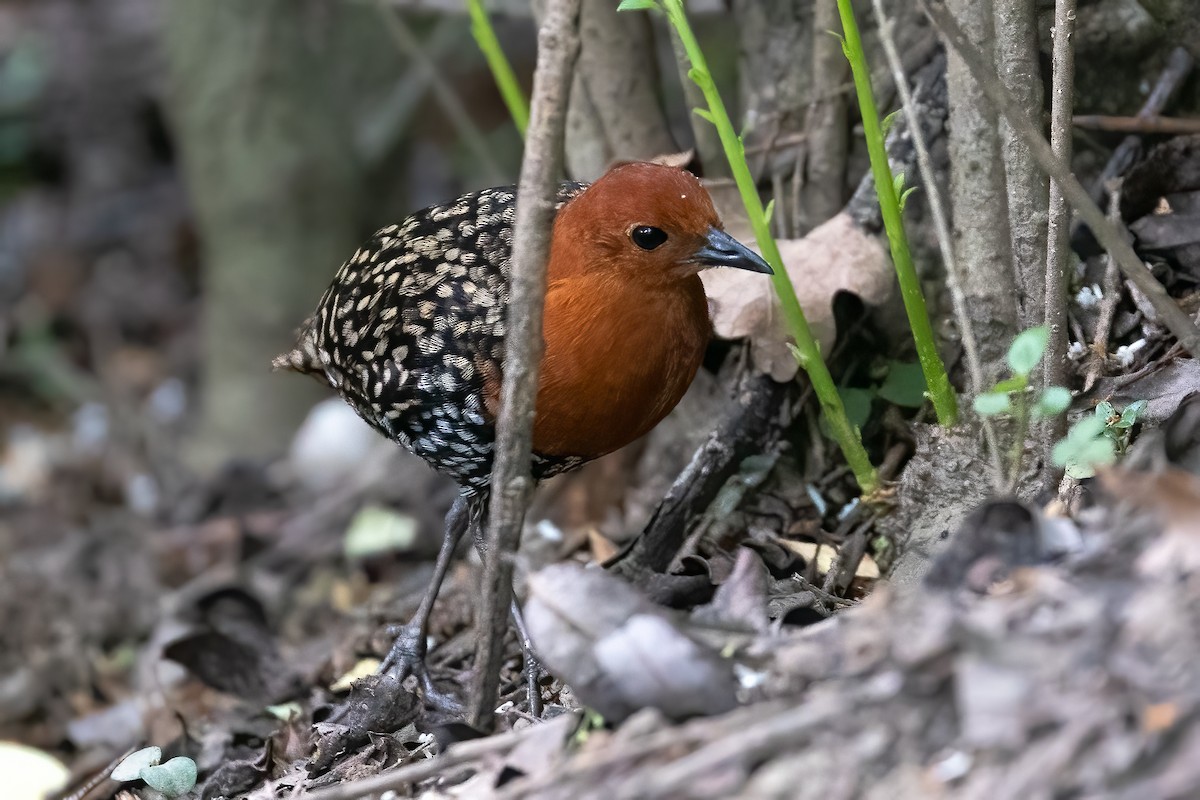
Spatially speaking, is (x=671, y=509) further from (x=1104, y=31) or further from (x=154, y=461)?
(x=154, y=461)

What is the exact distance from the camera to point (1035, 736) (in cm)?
179

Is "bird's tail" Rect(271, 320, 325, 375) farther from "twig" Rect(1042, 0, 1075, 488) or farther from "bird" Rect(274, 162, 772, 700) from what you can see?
"twig" Rect(1042, 0, 1075, 488)

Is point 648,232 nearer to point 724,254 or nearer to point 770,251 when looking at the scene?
point 724,254

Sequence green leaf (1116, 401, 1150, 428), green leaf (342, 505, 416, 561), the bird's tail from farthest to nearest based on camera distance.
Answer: green leaf (342, 505, 416, 561), the bird's tail, green leaf (1116, 401, 1150, 428)

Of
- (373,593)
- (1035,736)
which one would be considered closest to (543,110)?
(1035,736)

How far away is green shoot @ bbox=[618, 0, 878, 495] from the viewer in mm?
2721

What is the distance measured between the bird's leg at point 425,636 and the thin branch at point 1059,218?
169 cm

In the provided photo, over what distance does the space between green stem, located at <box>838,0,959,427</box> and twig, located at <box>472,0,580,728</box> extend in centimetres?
81

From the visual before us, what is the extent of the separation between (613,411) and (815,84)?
119 cm

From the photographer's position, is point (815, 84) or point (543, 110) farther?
point (815, 84)

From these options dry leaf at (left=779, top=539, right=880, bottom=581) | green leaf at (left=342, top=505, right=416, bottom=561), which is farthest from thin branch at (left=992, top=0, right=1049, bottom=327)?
green leaf at (left=342, top=505, right=416, bottom=561)

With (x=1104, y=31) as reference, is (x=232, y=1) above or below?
above

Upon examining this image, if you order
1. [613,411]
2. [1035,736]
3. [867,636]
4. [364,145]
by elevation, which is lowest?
[1035,736]

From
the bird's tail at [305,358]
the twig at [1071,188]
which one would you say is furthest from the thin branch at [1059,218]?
the bird's tail at [305,358]
